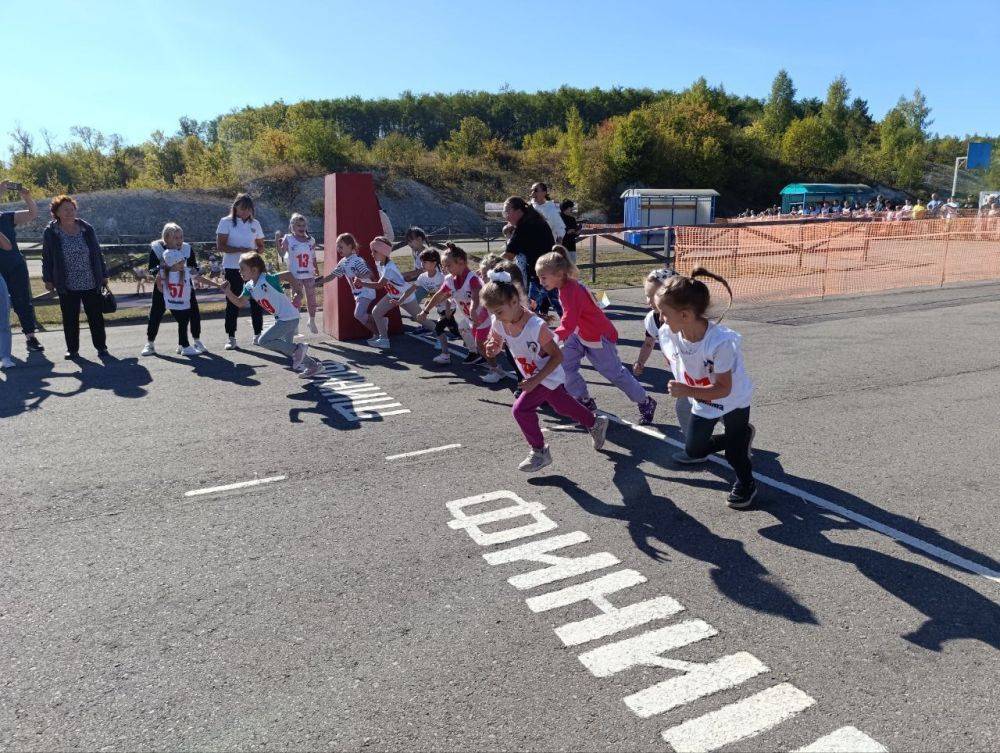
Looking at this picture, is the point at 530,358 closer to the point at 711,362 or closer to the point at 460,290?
the point at 711,362

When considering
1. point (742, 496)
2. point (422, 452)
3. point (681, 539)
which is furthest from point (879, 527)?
point (422, 452)

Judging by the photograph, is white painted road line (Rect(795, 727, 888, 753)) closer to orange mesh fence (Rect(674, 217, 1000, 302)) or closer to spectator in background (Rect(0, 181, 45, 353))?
spectator in background (Rect(0, 181, 45, 353))

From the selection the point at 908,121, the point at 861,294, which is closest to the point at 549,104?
the point at 908,121

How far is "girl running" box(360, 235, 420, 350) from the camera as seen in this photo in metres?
9.27

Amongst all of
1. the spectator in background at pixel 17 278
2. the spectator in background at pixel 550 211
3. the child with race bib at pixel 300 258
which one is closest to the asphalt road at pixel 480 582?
the spectator in background at pixel 17 278

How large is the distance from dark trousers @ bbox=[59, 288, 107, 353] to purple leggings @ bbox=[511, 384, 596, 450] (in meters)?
6.63

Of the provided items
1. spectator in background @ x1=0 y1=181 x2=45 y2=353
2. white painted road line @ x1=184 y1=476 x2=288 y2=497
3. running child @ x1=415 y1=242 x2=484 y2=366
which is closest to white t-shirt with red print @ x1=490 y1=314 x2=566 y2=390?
white painted road line @ x1=184 y1=476 x2=288 y2=497

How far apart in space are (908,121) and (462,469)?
125 metres

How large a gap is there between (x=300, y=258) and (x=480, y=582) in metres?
7.71

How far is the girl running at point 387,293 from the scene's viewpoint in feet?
30.4

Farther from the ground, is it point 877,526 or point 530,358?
point 530,358

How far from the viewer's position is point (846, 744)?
8.22 feet

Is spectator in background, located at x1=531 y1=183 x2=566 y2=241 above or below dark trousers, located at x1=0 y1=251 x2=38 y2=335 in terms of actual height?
above

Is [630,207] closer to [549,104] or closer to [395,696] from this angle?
[395,696]
